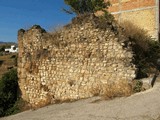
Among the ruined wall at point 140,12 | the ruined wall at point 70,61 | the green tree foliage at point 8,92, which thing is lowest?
the green tree foliage at point 8,92

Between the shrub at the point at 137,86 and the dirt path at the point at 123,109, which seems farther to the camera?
the shrub at the point at 137,86

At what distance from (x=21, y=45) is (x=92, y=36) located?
5.20 m

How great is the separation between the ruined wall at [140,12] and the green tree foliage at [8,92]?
10.9 m

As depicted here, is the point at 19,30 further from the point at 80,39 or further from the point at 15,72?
the point at 80,39

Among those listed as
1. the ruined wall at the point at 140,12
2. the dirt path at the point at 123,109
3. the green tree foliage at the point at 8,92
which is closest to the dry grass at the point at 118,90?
the dirt path at the point at 123,109

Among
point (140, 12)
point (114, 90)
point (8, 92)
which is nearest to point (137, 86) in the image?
point (114, 90)

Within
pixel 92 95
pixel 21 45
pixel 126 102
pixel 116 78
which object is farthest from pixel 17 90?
pixel 126 102

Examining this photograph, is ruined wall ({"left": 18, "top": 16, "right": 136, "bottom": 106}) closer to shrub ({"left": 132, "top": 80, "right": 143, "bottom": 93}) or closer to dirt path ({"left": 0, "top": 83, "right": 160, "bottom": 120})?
shrub ({"left": 132, "top": 80, "right": 143, "bottom": 93})

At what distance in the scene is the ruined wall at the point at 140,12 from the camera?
2420cm

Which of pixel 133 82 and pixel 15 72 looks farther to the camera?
pixel 15 72

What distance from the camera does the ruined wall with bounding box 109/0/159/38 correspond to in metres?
24.2

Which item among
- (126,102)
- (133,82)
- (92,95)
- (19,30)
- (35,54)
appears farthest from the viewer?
(19,30)

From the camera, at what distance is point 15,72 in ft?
57.7

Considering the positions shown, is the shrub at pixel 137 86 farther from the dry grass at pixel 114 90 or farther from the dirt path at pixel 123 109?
the dirt path at pixel 123 109
